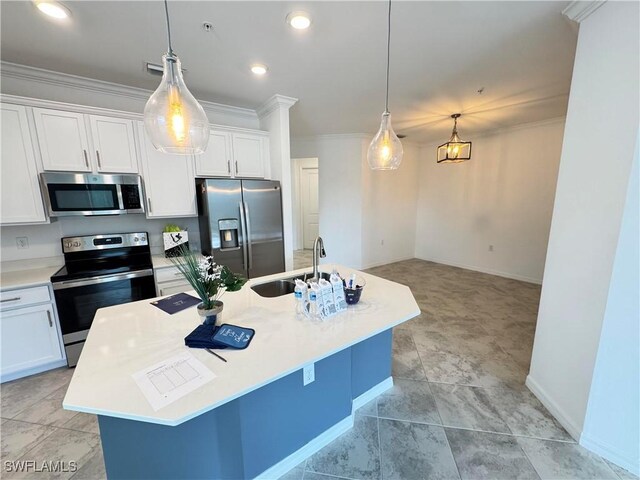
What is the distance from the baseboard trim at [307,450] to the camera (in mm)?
1375

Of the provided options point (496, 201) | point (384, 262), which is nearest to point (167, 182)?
point (384, 262)

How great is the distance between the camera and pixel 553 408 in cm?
179

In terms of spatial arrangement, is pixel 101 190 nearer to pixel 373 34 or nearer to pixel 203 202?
pixel 203 202

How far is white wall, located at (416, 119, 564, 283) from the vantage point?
4.12 meters

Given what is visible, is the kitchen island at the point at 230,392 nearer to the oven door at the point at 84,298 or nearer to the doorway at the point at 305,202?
the oven door at the point at 84,298

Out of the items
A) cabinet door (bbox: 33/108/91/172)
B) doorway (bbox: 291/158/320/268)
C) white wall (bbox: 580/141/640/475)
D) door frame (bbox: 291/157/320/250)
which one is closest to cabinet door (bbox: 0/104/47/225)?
cabinet door (bbox: 33/108/91/172)

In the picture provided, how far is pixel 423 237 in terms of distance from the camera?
19.7 ft

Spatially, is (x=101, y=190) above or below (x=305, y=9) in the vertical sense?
below

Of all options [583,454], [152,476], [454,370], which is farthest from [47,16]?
[583,454]

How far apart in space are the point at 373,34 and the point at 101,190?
2719 millimetres

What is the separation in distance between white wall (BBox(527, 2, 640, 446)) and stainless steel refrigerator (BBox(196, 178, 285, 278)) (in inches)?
101

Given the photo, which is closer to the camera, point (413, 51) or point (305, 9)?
point (305, 9)

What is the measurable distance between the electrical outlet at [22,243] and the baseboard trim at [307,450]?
9.79 ft

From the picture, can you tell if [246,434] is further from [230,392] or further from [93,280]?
[93,280]
